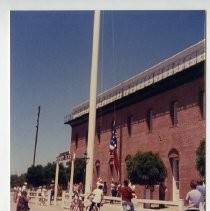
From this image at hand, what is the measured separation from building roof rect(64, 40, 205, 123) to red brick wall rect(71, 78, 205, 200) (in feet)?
2.10

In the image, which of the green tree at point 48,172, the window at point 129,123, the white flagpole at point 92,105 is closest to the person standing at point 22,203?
the white flagpole at point 92,105

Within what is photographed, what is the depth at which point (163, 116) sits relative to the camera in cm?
1862

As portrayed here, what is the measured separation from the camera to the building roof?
1608 cm

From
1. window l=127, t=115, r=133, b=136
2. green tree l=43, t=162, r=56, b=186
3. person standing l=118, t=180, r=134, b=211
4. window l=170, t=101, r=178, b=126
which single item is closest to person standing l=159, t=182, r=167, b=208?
window l=170, t=101, r=178, b=126

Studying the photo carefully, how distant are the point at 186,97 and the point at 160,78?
74.5 inches

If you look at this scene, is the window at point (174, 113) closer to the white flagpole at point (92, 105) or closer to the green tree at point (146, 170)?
the green tree at point (146, 170)

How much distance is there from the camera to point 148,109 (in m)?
19.9

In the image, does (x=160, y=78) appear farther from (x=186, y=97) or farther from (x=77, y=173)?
(x=77, y=173)

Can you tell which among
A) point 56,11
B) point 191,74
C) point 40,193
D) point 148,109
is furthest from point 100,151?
point 56,11

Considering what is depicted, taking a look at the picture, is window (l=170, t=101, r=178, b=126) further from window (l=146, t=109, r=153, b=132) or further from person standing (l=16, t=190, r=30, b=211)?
person standing (l=16, t=190, r=30, b=211)

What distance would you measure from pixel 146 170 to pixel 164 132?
6.54 feet

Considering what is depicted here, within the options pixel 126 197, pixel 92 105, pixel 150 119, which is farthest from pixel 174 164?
pixel 126 197

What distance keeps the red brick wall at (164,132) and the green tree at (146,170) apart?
14.4 inches

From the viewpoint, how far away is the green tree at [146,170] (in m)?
17.2
